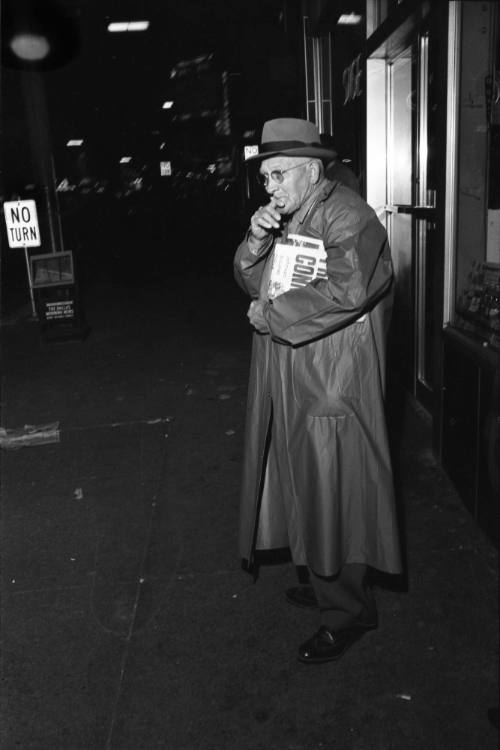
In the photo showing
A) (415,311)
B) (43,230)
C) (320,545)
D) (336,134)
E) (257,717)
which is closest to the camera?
(257,717)

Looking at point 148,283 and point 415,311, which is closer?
point 415,311

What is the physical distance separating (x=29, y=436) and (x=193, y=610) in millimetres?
3180

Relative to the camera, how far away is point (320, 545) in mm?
2840

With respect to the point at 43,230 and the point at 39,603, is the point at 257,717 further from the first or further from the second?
the point at 43,230

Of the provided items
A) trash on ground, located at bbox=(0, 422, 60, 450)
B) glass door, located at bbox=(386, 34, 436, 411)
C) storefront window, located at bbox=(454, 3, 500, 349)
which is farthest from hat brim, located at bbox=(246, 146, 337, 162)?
trash on ground, located at bbox=(0, 422, 60, 450)

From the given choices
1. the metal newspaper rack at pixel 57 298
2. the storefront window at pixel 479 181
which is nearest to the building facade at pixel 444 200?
the storefront window at pixel 479 181

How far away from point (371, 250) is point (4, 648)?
2462 mm

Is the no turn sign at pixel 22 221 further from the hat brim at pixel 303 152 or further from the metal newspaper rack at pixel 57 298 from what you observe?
the hat brim at pixel 303 152

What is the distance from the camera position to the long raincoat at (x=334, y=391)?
2.66 meters

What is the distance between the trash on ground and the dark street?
113 millimetres

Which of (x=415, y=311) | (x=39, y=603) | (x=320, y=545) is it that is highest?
(x=415, y=311)

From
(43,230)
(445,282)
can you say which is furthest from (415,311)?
(43,230)

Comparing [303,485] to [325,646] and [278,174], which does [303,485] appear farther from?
[278,174]

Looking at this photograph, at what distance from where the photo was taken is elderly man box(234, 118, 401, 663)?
2676mm
